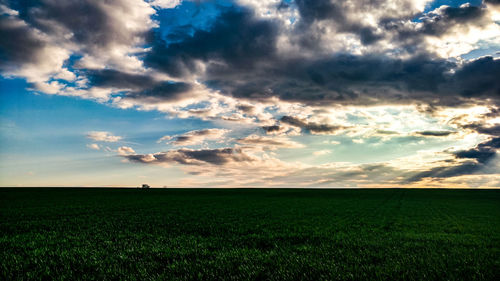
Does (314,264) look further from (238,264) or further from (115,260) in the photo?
(115,260)

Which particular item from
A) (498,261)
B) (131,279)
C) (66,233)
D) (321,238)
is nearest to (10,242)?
(66,233)

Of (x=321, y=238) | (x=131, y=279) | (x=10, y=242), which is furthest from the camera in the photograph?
(x=321, y=238)

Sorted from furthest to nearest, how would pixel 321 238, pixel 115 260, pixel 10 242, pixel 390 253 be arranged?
pixel 321 238
pixel 10 242
pixel 390 253
pixel 115 260

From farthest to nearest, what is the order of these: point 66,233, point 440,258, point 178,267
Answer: point 66,233
point 440,258
point 178,267

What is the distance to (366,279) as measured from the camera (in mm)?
8461

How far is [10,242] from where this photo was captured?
14.4 metres

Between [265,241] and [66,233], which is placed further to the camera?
[66,233]

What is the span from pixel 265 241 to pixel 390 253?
5.64 meters

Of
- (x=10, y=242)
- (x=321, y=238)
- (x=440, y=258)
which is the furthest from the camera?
(x=321, y=238)

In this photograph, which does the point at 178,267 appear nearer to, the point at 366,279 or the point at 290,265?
the point at 290,265

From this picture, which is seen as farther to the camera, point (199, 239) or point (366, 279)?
point (199, 239)

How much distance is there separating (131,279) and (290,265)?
16.4ft

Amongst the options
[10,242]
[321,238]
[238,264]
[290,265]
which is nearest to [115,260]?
[238,264]

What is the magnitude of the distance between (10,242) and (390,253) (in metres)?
17.8
